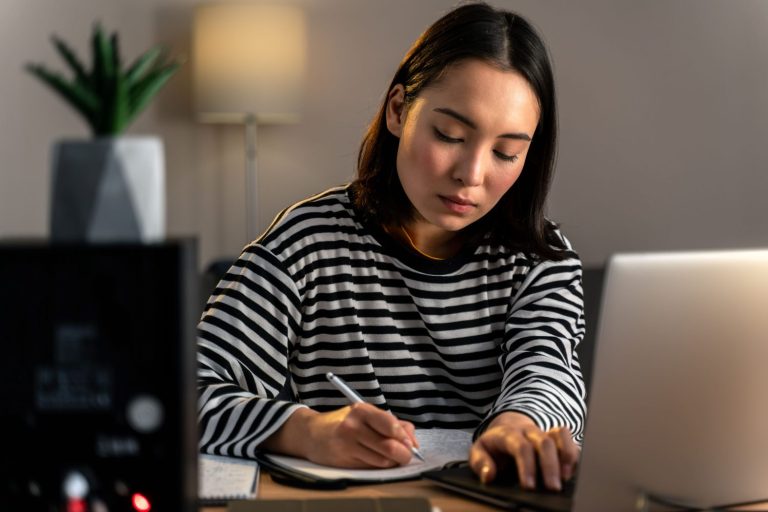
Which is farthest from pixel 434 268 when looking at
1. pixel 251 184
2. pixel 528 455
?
pixel 251 184

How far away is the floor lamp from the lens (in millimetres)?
3645

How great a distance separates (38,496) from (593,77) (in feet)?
11.5

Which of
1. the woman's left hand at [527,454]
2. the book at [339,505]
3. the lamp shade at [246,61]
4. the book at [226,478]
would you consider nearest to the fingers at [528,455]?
the woman's left hand at [527,454]

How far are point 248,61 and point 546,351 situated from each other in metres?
2.44

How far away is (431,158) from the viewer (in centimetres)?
146

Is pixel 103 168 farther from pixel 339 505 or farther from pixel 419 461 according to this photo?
pixel 419 461

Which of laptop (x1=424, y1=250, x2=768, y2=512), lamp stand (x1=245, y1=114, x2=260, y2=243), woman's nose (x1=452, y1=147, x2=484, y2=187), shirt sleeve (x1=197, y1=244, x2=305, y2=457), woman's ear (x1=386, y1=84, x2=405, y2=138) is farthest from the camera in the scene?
lamp stand (x1=245, y1=114, x2=260, y2=243)

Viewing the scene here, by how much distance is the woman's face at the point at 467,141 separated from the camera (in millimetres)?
1439

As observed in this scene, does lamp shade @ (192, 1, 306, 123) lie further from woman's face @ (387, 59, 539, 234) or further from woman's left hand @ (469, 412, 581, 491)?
woman's left hand @ (469, 412, 581, 491)

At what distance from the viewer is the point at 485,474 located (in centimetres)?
103

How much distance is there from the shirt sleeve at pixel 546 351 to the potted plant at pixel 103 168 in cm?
64

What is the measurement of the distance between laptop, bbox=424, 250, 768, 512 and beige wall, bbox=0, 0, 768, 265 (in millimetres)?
3131

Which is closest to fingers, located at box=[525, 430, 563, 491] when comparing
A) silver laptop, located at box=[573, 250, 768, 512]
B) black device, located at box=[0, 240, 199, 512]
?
silver laptop, located at box=[573, 250, 768, 512]

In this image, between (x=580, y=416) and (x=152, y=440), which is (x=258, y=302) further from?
(x=152, y=440)
